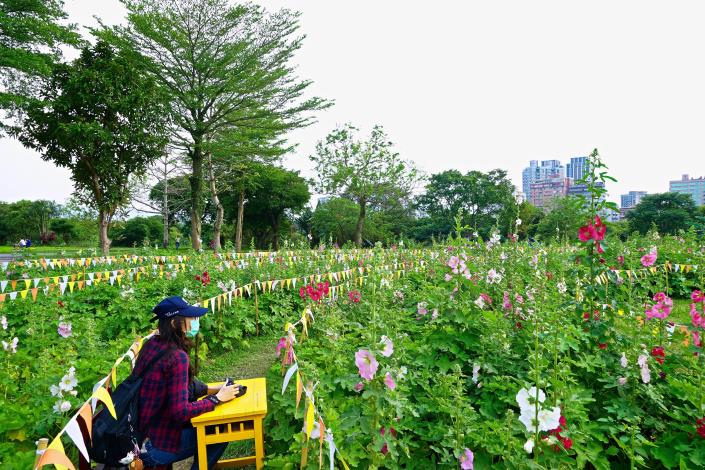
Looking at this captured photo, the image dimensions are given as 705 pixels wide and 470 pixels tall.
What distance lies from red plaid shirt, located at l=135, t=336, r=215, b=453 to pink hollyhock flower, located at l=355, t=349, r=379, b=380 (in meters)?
1.24

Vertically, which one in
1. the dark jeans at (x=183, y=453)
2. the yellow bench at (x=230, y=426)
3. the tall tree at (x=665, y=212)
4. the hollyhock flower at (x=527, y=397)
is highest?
the tall tree at (x=665, y=212)

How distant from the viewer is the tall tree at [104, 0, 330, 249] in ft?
60.8

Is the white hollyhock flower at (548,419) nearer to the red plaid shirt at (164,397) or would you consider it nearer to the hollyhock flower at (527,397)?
the hollyhock flower at (527,397)

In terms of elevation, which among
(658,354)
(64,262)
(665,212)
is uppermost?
(665,212)

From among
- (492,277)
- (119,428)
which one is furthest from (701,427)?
(119,428)

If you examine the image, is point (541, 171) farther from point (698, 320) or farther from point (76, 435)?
point (76, 435)

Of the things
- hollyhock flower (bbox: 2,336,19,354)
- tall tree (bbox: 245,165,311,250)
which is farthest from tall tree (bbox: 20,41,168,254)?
tall tree (bbox: 245,165,311,250)

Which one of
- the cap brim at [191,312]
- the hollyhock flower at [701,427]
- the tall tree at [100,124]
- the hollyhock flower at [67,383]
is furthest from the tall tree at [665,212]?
the hollyhock flower at [67,383]

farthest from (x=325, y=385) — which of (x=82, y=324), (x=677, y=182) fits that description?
(x=677, y=182)

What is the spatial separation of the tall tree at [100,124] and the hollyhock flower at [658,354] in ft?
57.5

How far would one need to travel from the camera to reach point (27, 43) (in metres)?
15.3

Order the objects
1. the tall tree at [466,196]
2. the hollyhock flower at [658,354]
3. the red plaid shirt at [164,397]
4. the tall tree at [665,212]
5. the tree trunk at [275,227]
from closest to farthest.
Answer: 1. the red plaid shirt at [164,397]
2. the hollyhock flower at [658,354]
3. the tree trunk at [275,227]
4. the tall tree at [665,212]
5. the tall tree at [466,196]

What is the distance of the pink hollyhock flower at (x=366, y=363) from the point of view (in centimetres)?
205

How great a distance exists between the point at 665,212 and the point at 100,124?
4677 cm
